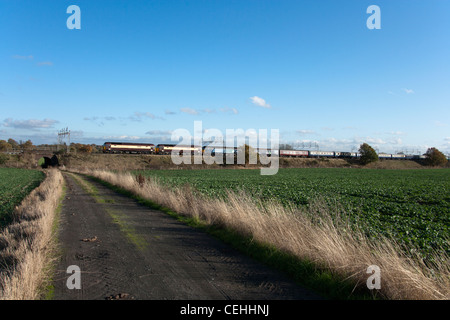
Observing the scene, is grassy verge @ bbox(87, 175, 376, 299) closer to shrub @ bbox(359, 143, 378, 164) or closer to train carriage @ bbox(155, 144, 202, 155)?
train carriage @ bbox(155, 144, 202, 155)

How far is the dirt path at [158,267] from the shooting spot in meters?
5.12

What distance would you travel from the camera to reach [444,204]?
18.6m

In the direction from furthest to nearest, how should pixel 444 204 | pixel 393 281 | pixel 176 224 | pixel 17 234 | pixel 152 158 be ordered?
pixel 152 158 < pixel 444 204 < pixel 176 224 < pixel 17 234 < pixel 393 281

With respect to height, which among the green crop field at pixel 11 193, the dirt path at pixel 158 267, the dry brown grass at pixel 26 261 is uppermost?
the dry brown grass at pixel 26 261

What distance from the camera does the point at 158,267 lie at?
249 inches

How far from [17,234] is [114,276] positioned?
14.0ft

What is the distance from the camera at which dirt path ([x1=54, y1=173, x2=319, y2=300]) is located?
5.12 m

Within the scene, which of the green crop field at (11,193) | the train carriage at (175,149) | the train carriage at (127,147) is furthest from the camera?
the train carriage at (175,149)

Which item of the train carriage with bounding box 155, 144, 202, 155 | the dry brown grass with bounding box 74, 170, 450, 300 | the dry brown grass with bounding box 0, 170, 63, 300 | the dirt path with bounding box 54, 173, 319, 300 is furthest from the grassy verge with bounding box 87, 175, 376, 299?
the train carriage with bounding box 155, 144, 202, 155

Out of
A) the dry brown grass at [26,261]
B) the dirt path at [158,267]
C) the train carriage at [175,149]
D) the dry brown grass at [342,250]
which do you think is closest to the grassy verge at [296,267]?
the dry brown grass at [342,250]

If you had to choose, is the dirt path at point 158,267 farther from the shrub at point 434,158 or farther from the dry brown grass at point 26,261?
the shrub at point 434,158

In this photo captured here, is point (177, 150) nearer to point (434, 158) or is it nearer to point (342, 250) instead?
point (342, 250)
